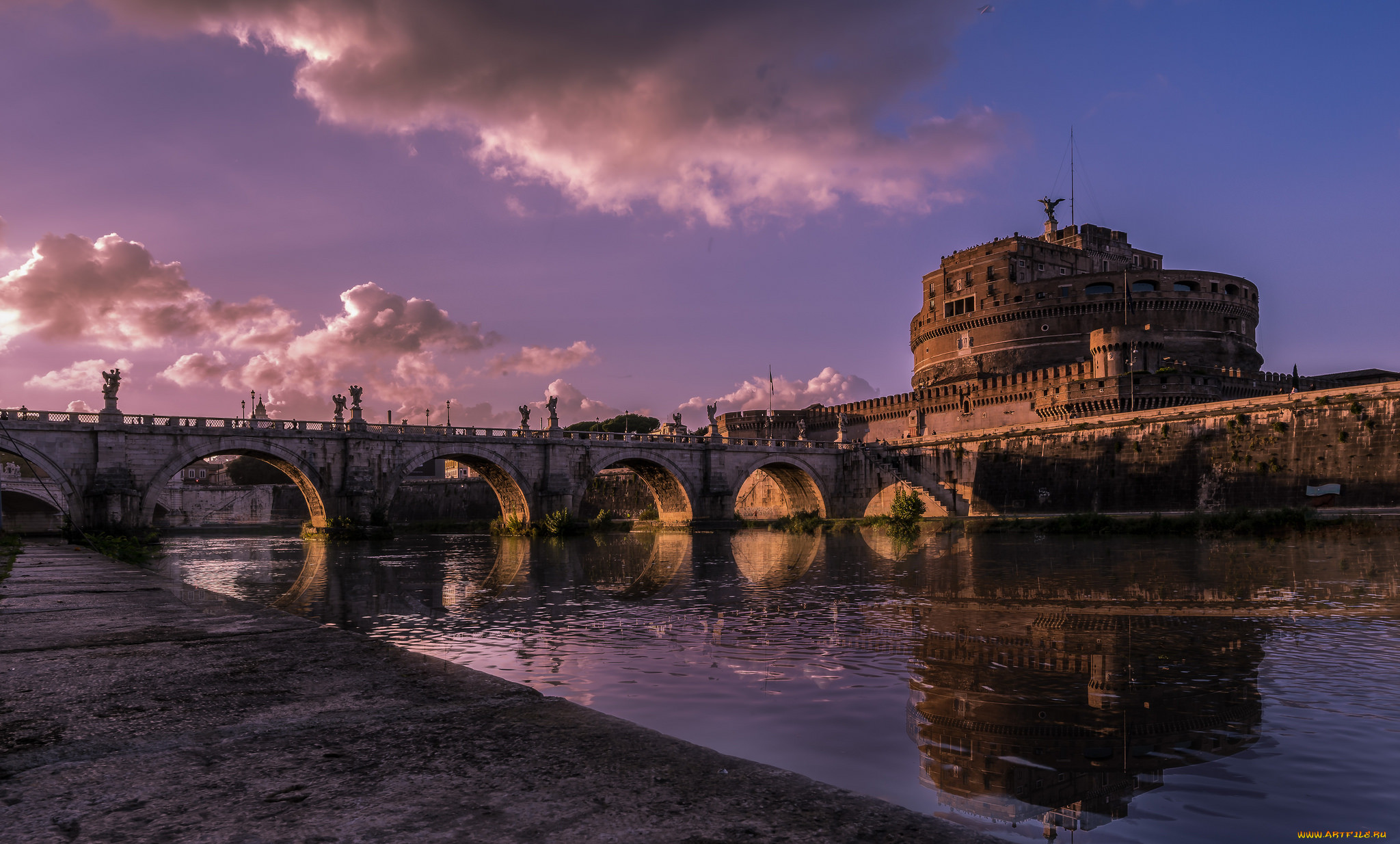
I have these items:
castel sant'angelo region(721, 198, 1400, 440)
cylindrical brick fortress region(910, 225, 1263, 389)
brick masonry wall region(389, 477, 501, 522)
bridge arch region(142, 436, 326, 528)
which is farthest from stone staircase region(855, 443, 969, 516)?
bridge arch region(142, 436, 326, 528)

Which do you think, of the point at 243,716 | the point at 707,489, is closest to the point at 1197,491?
the point at 707,489

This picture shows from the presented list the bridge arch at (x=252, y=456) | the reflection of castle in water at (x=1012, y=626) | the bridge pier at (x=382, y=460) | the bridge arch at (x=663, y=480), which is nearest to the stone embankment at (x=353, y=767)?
the reflection of castle in water at (x=1012, y=626)

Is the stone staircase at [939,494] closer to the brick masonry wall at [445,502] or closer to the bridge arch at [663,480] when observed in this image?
the bridge arch at [663,480]

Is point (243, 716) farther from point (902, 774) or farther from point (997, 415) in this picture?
point (997, 415)

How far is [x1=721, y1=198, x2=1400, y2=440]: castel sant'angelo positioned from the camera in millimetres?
55219

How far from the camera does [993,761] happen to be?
5449 mm

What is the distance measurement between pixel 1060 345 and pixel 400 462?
52154mm

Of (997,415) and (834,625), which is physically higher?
(997,415)

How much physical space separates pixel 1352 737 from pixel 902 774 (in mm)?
3379

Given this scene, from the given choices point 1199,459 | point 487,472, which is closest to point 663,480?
point 487,472

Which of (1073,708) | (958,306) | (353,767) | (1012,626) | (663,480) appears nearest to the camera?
(353,767)

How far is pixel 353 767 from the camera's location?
10.6 feet

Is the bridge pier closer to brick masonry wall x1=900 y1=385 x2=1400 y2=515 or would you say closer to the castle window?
brick masonry wall x1=900 y1=385 x2=1400 y2=515

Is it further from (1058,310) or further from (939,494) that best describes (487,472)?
(1058,310)
